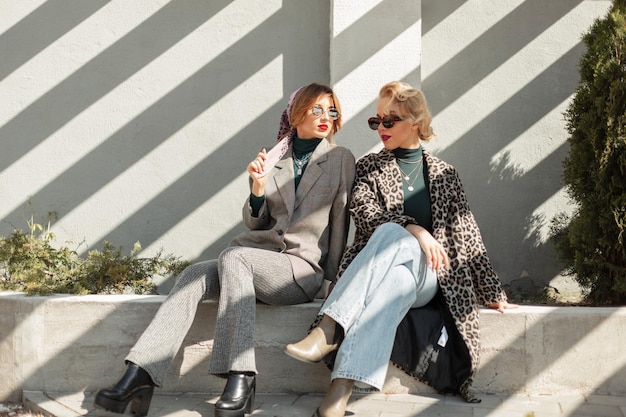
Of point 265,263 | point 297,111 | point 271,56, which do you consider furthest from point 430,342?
point 271,56

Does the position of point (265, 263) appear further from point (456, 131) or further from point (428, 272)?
point (456, 131)

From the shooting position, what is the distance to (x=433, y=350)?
4.00 metres

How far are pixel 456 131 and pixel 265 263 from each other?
2.11 m

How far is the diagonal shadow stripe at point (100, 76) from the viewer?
550 cm

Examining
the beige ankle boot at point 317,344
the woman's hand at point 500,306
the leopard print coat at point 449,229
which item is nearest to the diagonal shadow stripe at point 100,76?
the leopard print coat at point 449,229

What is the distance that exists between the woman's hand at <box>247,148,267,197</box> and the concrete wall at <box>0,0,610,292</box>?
1.34 metres

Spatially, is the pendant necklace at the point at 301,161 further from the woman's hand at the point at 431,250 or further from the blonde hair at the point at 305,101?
the woman's hand at the point at 431,250

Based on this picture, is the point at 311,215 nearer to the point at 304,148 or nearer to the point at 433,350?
the point at 304,148

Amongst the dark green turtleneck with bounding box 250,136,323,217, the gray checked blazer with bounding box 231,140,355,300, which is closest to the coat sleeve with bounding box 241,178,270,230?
the gray checked blazer with bounding box 231,140,355,300

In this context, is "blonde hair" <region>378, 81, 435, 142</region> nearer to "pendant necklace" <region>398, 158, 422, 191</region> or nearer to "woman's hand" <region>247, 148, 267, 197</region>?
"pendant necklace" <region>398, 158, 422, 191</region>

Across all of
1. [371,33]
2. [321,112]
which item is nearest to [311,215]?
[321,112]

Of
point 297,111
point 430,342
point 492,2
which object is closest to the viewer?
point 430,342

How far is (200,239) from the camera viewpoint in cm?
553

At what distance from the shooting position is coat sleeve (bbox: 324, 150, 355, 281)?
4316 mm
